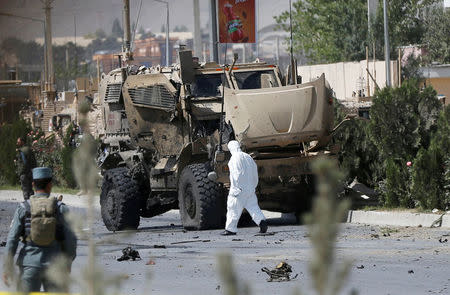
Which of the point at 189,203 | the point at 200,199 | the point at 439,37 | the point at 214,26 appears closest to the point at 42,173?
the point at 200,199

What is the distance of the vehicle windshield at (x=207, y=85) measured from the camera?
18438 millimetres

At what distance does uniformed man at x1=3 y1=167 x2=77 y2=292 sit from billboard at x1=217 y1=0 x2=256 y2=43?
16.2 meters

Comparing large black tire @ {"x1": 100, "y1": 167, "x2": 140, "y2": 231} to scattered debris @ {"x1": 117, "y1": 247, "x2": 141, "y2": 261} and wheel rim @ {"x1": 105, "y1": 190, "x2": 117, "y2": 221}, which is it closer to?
wheel rim @ {"x1": 105, "y1": 190, "x2": 117, "y2": 221}

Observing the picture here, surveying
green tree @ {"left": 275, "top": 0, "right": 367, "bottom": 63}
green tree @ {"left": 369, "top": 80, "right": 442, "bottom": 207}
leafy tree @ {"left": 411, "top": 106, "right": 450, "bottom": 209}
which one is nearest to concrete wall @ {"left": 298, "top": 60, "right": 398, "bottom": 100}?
green tree @ {"left": 275, "top": 0, "right": 367, "bottom": 63}

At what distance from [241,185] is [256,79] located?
2976 millimetres

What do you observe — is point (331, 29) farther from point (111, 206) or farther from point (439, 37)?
point (111, 206)

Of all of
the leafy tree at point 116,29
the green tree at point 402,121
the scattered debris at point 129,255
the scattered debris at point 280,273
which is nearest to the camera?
the scattered debris at point 280,273

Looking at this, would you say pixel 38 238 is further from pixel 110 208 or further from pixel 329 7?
pixel 329 7

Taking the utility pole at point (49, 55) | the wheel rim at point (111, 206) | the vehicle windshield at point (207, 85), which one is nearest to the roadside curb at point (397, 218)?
the vehicle windshield at point (207, 85)

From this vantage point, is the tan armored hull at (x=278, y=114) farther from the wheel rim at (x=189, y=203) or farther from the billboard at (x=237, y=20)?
the billboard at (x=237, y=20)

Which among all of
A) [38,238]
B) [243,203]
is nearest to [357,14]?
[243,203]

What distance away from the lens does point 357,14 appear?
54.0 m

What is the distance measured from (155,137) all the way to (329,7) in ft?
129

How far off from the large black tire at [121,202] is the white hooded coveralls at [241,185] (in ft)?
7.71
